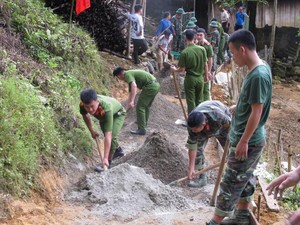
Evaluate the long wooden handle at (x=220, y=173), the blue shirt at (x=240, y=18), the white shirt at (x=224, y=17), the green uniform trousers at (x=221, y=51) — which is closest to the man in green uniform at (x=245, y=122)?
the long wooden handle at (x=220, y=173)

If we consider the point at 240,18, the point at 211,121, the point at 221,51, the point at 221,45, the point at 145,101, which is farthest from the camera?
the point at 240,18

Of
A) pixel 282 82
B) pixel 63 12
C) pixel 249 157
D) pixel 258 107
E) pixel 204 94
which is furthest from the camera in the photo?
pixel 282 82

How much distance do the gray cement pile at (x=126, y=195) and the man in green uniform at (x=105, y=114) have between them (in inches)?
20.9

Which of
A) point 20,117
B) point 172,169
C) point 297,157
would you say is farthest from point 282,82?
point 20,117

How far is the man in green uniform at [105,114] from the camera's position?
616cm

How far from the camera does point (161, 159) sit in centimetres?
714

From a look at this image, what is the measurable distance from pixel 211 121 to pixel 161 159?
1.48m

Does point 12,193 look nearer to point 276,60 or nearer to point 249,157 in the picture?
point 249,157

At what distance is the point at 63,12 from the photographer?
43.1 feet

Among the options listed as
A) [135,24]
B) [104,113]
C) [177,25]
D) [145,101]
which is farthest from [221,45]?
[104,113]

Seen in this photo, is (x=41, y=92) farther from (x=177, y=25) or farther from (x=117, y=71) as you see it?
(x=177, y=25)

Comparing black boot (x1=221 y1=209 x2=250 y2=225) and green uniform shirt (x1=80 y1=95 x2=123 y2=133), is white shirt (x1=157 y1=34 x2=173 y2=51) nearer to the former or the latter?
green uniform shirt (x1=80 y1=95 x2=123 y2=133)

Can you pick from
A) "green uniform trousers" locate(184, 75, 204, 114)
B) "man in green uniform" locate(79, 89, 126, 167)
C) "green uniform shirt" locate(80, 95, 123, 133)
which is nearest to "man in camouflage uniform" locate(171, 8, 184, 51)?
"green uniform trousers" locate(184, 75, 204, 114)

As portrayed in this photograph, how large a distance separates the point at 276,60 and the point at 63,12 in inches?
428
